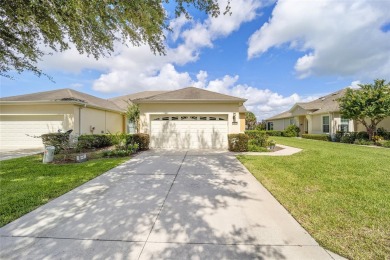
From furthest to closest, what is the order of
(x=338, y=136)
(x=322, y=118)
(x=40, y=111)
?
1. (x=322, y=118)
2. (x=338, y=136)
3. (x=40, y=111)

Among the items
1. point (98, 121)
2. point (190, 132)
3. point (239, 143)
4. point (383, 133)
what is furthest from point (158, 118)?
point (383, 133)

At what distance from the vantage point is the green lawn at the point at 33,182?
4.03 m

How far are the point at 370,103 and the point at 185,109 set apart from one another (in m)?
13.6

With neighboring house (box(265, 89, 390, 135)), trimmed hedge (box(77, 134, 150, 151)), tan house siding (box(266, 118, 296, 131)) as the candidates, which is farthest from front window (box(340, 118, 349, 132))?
trimmed hedge (box(77, 134, 150, 151))

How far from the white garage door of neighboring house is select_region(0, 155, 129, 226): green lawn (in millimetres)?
4604

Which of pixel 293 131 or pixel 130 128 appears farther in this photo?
pixel 293 131

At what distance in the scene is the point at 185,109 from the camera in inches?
502

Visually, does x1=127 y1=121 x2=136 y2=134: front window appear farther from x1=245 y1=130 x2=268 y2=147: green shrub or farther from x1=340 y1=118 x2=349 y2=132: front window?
x1=340 y1=118 x2=349 y2=132: front window

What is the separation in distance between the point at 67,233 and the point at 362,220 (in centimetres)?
484

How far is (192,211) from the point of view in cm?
380

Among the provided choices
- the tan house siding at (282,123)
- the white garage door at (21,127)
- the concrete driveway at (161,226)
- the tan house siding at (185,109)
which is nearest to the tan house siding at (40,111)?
the white garage door at (21,127)

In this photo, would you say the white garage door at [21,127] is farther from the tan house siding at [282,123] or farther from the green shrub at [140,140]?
the tan house siding at [282,123]

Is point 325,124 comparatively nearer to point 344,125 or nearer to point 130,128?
point 344,125

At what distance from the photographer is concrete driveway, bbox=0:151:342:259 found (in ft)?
8.57
